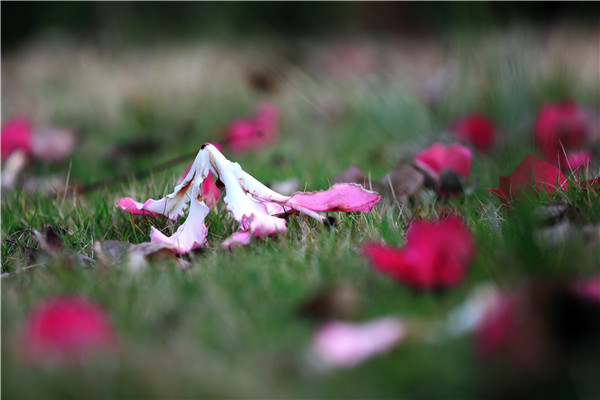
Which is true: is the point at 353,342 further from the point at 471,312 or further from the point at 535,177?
the point at 535,177

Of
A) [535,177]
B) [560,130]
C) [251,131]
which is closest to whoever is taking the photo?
[535,177]

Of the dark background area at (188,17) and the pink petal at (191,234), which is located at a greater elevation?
the pink petal at (191,234)

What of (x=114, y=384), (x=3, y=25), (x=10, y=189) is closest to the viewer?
(x=114, y=384)

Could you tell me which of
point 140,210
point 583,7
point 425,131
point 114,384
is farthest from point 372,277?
point 583,7

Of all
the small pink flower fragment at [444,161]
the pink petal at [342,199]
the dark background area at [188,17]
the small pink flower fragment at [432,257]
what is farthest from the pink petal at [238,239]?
the dark background area at [188,17]

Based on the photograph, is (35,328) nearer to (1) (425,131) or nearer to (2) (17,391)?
(2) (17,391)

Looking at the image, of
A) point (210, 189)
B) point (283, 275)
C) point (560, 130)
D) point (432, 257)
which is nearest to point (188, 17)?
point (560, 130)

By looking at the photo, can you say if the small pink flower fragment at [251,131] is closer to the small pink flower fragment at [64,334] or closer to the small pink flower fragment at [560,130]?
the small pink flower fragment at [560,130]
